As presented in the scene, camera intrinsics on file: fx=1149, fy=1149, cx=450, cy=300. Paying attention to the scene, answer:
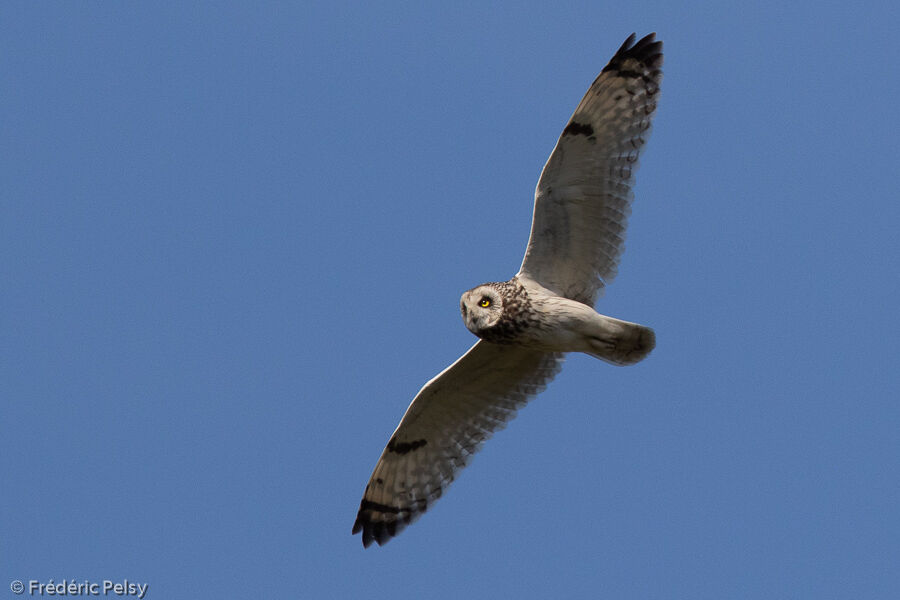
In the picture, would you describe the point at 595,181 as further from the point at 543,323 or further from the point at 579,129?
the point at 543,323

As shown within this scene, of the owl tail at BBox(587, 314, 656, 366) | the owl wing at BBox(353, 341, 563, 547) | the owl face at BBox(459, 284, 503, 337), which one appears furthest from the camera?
the owl wing at BBox(353, 341, 563, 547)

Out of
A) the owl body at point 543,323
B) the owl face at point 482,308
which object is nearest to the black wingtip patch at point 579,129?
the owl body at point 543,323

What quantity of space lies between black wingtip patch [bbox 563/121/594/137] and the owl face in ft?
4.25

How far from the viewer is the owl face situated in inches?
329

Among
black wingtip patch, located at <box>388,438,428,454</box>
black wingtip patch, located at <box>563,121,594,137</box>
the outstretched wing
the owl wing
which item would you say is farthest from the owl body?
black wingtip patch, located at <box>388,438,428,454</box>

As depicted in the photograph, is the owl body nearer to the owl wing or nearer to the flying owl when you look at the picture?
the flying owl

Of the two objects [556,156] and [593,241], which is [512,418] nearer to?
[593,241]

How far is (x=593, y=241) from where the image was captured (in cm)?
873

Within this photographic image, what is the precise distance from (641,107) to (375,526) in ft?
13.4

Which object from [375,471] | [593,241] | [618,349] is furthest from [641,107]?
[375,471]

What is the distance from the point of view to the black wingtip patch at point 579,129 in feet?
27.8

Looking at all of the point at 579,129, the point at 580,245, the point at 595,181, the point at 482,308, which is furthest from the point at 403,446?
the point at 579,129

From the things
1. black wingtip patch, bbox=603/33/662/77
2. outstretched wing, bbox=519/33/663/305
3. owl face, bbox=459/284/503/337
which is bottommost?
owl face, bbox=459/284/503/337

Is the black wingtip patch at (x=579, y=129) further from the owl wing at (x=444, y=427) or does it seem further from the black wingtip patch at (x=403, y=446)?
the black wingtip patch at (x=403, y=446)
